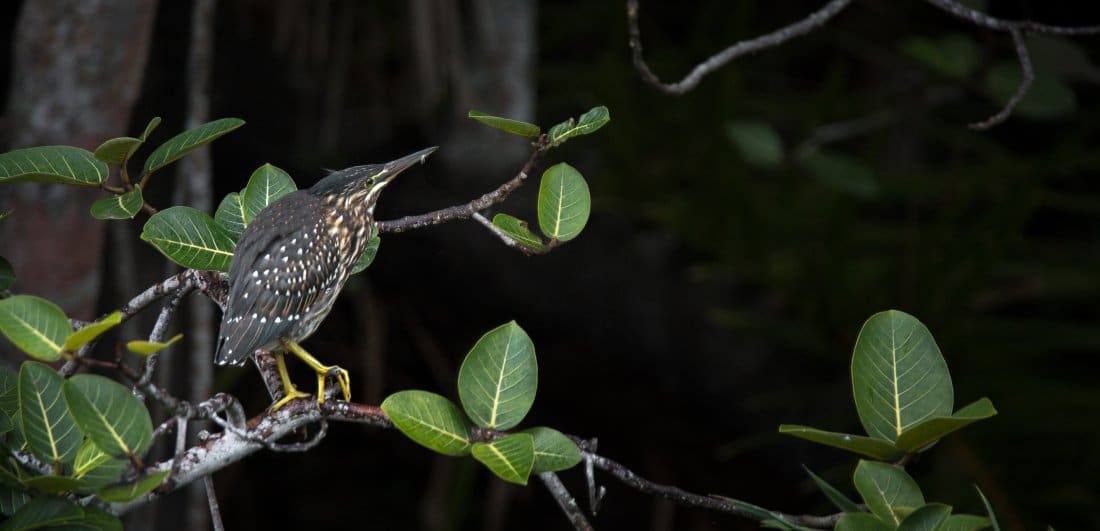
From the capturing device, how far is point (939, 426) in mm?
1160

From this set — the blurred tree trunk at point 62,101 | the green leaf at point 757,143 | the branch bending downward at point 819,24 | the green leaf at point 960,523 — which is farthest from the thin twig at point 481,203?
the green leaf at point 757,143

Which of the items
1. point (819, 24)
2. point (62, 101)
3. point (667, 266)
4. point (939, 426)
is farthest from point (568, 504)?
point (667, 266)

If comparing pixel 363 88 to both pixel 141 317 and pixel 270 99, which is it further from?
pixel 141 317

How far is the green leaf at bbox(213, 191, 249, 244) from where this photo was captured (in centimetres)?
161

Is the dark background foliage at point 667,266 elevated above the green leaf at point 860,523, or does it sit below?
below

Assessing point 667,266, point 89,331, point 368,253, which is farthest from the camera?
point 667,266

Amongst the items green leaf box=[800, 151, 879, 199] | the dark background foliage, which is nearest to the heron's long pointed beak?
the dark background foliage

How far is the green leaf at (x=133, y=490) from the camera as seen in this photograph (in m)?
1.13

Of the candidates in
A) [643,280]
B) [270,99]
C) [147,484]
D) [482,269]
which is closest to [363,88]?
[270,99]

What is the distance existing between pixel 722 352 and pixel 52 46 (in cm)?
218

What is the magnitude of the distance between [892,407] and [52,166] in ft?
3.52

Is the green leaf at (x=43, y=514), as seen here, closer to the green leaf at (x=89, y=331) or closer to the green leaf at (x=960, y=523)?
the green leaf at (x=89, y=331)

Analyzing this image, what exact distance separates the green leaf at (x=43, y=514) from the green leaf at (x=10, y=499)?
87 millimetres

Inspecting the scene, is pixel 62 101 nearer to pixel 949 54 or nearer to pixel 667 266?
pixel 667 266
